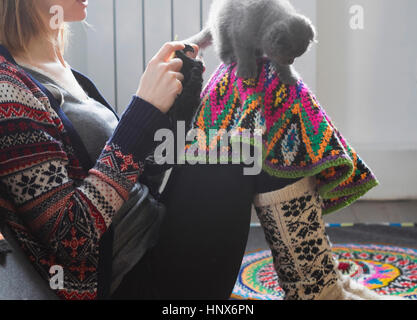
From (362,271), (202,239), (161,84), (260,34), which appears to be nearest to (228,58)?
(260,34)

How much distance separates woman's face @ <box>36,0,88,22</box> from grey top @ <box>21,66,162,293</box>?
0.10 meters

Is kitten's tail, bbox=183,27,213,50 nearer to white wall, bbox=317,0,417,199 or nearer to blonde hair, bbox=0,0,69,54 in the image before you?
blonde hair, bbox=0,0,69,54

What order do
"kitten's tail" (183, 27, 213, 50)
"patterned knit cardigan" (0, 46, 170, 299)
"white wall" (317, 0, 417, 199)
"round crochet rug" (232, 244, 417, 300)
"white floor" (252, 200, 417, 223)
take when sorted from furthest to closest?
"white wall" (317, 0, 417, 199) → "white floor" (252, 200, 417, 223) → "round crochet rug" (232, 244, 417, 300) → "kitten's tail" (183, 27, 213, 50) → "patterned knit cardigan" (0, 46, 170, 299)

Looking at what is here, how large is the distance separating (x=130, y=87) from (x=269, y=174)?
1.28 m

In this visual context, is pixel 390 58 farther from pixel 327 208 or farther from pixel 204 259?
pixel 204 259

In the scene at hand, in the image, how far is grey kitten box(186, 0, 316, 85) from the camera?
30.7 inches

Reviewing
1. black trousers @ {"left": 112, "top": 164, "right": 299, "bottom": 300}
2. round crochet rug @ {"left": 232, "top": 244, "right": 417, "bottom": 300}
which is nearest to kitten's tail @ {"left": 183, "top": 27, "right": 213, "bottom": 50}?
black trousers @ {"left": 112, "top": 164, "right": 299, "bottom": 300}

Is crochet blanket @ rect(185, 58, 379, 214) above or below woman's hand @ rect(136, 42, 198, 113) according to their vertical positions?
below

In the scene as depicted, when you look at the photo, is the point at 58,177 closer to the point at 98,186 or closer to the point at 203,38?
the point at 98,186

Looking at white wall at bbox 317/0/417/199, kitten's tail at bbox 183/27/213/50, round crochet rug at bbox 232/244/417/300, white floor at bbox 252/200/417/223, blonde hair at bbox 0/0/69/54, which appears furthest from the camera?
white wall at bbox 317/0/417/199

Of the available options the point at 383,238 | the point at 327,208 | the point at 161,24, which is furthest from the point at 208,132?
the point at 161,24

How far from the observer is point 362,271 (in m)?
1.38

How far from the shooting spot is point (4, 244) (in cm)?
63

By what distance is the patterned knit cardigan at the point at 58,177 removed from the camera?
2.07 ft
